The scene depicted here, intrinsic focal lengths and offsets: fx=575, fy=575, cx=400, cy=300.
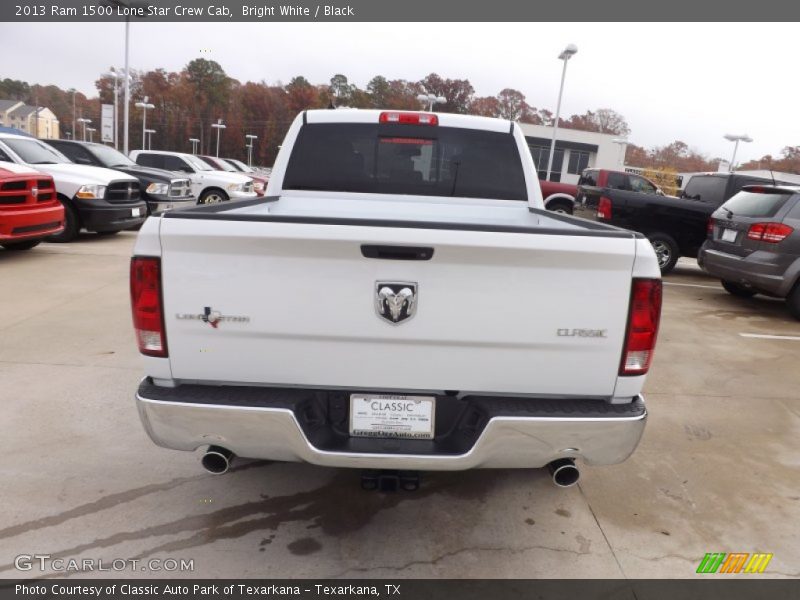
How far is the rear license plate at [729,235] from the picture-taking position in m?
8.17

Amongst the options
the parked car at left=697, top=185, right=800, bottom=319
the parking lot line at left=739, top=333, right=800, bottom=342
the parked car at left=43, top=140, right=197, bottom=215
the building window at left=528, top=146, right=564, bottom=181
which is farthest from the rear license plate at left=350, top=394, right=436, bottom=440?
the building window at left=528, top=146, right=564, bottom=181

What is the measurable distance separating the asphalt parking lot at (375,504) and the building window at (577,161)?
49.7 m

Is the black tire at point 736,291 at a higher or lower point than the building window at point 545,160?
lower

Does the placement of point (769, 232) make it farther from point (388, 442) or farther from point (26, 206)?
point (26, 206)

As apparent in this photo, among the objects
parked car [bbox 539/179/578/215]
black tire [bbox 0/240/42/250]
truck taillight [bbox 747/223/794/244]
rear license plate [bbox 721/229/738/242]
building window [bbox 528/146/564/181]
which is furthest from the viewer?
building window [bbox 528/146/564/181]

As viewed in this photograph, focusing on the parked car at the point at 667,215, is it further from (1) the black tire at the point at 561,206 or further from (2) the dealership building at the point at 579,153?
(2) the dealership building at the point at 579,153

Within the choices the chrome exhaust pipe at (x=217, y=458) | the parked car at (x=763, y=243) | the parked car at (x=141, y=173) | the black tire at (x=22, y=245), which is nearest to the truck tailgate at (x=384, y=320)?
the chrome exhaust pipe at (x=217, y=458)

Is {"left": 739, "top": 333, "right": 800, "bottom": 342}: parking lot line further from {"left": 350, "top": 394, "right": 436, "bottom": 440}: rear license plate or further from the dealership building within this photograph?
the dealership building

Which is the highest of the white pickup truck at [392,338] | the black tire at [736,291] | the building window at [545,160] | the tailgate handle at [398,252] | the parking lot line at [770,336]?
the building window at [545,160]

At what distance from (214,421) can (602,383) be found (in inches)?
63.4

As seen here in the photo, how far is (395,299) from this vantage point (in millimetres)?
2283

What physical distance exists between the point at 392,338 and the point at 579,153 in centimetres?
5309

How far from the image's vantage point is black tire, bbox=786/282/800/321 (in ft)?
25.7

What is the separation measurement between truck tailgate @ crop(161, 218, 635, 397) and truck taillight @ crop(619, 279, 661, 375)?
0.05 meters
